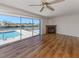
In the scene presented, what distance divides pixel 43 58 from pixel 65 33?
27.1ft

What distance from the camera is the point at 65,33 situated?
11547 mm

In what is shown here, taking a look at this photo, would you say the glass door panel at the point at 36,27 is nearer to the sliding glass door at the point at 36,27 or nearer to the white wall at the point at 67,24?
the sliding glass door at the point at 36,27

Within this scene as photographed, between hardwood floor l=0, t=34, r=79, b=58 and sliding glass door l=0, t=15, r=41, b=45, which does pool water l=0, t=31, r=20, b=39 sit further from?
hardwood floor l=0, t=34, r=79, b=58

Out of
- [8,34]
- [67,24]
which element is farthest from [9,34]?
[67,24]

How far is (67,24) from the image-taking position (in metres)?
11.3

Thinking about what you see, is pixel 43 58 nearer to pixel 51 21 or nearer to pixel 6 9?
pixel 6 9

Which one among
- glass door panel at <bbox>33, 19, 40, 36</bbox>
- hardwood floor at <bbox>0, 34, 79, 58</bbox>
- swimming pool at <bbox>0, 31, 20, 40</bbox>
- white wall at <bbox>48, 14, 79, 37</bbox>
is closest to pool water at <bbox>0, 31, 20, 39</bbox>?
swimming pool at <bbox>0, 31, 20, 40</bbox>

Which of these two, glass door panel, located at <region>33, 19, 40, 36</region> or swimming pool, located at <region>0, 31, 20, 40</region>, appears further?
glass door panel, located at <region>33, 19, 40, 36</region>

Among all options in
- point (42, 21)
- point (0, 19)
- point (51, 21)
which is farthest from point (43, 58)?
point (51, 21)

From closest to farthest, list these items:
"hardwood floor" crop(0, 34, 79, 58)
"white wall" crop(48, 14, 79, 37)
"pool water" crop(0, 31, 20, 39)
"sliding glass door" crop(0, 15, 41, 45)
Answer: "hardwood floor" crop(0, 34, 79, 58) < "sliding glass door" crop(0, 15, 41, 45) < "pool water" crop(0, 31, 20, 39) < "white wall" crop(48, 14, 79, 37)

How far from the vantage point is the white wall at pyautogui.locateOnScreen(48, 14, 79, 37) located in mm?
10288

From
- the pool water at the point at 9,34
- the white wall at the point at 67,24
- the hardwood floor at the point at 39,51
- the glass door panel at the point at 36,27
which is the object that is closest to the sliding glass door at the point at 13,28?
the pool water at the point at 9,34

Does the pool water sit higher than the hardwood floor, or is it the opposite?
the pool water

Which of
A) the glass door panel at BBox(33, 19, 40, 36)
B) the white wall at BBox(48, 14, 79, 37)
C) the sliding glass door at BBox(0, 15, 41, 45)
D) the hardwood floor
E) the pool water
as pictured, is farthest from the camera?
the glass door panel at BBox(33, 19, 40, 36)
